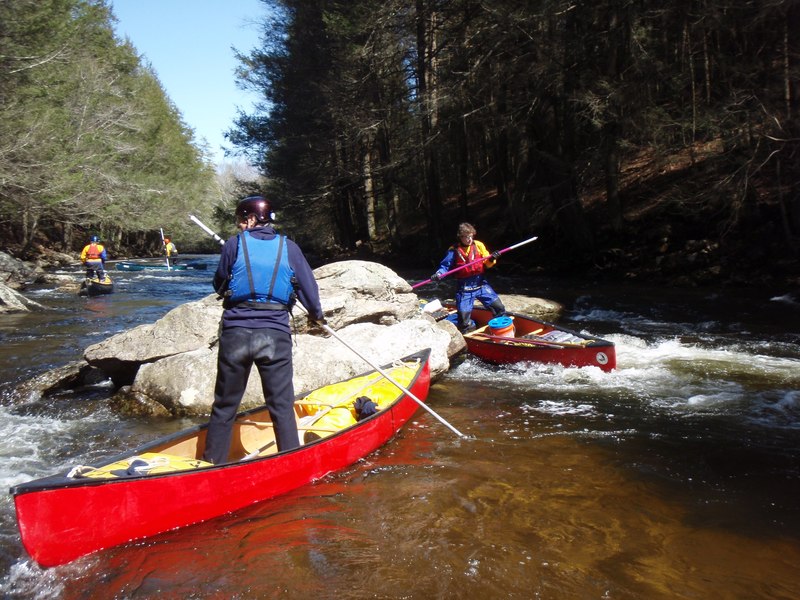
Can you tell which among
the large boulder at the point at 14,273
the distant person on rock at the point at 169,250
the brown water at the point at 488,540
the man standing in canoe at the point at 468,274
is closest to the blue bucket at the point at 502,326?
the man standing in canoe at the point at 468,274

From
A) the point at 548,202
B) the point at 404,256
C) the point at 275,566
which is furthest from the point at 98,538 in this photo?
the point at 404,256

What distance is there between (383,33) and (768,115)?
11.0 m

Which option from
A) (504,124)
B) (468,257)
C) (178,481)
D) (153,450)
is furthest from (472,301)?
(504,124)

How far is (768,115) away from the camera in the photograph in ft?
37.7

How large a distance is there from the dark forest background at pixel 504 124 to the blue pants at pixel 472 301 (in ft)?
18.5

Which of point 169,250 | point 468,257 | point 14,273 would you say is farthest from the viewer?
point 169,250

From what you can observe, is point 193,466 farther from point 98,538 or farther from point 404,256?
point 404,256

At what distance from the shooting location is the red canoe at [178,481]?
346cm

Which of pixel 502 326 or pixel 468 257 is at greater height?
pixel 468 257

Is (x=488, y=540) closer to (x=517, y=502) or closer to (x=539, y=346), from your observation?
(x=517, y=502)

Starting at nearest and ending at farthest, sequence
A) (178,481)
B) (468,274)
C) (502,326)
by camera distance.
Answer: (178,481), (502,326), (468,274)

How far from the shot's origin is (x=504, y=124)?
52.4 feet

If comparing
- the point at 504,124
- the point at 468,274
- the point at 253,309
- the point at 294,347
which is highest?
the point at 504,124

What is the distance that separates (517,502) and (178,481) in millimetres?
2217
